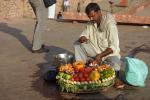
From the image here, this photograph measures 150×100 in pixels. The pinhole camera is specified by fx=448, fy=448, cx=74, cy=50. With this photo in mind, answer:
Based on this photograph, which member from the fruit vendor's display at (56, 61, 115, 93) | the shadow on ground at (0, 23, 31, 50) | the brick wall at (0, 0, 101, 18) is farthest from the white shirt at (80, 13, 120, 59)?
the brick wall at (0, 0, 101, 18)

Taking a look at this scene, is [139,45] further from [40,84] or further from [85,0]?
[85,0]

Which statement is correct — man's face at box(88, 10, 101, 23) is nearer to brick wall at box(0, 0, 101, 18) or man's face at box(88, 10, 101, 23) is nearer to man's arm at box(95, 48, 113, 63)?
man's arm at box(95, 48, 113, 63)

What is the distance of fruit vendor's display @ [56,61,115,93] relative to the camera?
628cm

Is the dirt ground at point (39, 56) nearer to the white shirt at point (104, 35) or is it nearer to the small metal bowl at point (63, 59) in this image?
the small metal bowl at point (63, 59)

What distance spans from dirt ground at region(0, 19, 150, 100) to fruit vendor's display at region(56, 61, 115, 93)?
6.0 inches

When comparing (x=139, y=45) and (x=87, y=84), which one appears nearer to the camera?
(x=87, y=84)

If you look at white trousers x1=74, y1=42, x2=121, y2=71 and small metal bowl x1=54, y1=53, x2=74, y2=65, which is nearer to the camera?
white trousers x1=74, y1=42, x2=121, y2=71

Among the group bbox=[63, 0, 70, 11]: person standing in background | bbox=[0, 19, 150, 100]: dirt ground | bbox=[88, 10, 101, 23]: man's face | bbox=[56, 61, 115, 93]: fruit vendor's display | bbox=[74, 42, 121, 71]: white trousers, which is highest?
bbox=[88, 10, 101, 23]: man's face

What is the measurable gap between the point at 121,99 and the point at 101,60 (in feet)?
2.69

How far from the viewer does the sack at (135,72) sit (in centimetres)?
672

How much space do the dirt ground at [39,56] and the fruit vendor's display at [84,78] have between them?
6.0 inches

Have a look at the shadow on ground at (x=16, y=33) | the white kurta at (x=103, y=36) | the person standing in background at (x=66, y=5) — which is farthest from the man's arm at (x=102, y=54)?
the person standing in background at (x=66, y=5)

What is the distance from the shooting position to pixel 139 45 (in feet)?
33.7

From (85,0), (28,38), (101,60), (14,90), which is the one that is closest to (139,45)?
(28,38)
